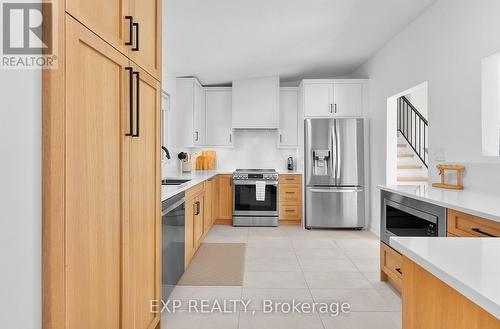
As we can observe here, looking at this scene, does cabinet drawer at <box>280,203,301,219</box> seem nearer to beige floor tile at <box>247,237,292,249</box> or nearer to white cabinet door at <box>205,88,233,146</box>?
beige floor tile at <box>247,237,292,249</box>

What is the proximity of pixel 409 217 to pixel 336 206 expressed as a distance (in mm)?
2491

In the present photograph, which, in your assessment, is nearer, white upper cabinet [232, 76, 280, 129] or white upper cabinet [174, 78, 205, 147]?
white upper cabinet [174, 78, 205, 147]

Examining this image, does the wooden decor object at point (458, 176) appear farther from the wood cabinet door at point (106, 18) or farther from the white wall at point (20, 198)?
the white wall at point (20, 198)

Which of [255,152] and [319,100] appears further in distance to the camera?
[255,152]

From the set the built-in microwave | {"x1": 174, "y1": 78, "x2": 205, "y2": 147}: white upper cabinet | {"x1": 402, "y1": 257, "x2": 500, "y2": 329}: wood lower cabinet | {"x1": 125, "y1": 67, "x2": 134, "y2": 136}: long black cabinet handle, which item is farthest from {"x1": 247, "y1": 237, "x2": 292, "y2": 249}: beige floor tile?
{"x1": 402, "y1": 257, "x2": 500, "y2": 329}: wood lower cabinet

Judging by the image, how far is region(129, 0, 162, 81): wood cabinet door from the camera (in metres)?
1.61

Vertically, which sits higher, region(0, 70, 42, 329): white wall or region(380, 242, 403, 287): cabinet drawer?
region(0, 70, 42, 329): white wall

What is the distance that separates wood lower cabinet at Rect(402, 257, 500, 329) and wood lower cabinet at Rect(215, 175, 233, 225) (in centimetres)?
447

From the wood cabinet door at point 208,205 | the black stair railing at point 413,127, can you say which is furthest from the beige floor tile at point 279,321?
the black stair railing at point 413,127

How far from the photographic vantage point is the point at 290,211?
550cm

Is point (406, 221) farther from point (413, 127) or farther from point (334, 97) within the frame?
point (413, 127)

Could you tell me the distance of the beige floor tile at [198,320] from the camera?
2203mm

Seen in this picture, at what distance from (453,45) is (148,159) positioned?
9.25ft

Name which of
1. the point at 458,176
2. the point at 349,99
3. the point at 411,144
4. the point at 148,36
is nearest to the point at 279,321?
the point at 458,176
